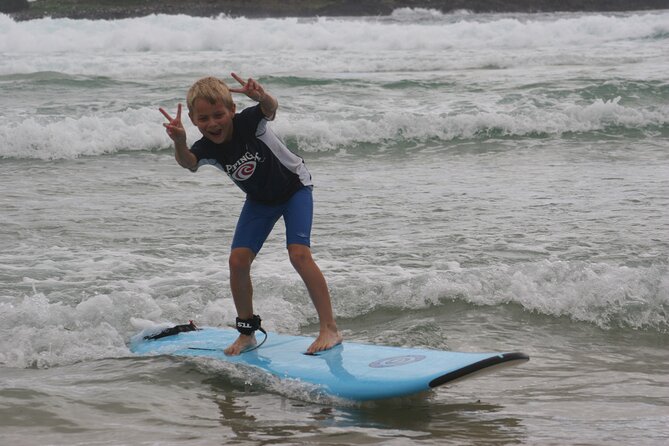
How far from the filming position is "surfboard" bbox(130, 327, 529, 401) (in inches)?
160

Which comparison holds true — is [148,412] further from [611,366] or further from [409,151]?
[409,151]

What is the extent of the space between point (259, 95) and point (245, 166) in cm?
41

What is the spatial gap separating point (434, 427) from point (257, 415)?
0.79 metres

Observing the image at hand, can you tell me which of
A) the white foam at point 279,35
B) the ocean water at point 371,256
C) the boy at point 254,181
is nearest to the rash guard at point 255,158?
the boy at point 254,181

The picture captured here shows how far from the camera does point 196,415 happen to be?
4.25m

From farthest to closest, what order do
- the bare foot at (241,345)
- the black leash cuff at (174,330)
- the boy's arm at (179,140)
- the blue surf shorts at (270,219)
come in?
the black leash cuff at (174,330), the bare foot at (241,345), the blue surf shorts at (270,219), the boy's arm at (179,140)

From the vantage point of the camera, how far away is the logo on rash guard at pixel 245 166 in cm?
483

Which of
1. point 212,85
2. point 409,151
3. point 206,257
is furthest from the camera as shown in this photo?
point 409,151

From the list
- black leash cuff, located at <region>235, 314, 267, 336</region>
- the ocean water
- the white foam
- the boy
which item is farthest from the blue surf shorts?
the white foam

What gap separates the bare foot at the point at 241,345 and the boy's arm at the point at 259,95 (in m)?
1.15

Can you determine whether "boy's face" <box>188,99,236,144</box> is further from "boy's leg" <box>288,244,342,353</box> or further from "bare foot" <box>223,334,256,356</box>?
"bare foot" <box>223,334,256,356</box>

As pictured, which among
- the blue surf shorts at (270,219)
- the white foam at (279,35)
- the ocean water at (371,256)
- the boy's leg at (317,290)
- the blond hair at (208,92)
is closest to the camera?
the ocean water at (371,256)

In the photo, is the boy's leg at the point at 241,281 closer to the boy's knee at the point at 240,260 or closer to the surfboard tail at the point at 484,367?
the boy's knee at the point at 240,260

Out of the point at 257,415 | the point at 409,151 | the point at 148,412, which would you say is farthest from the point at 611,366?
the point at 409,151
